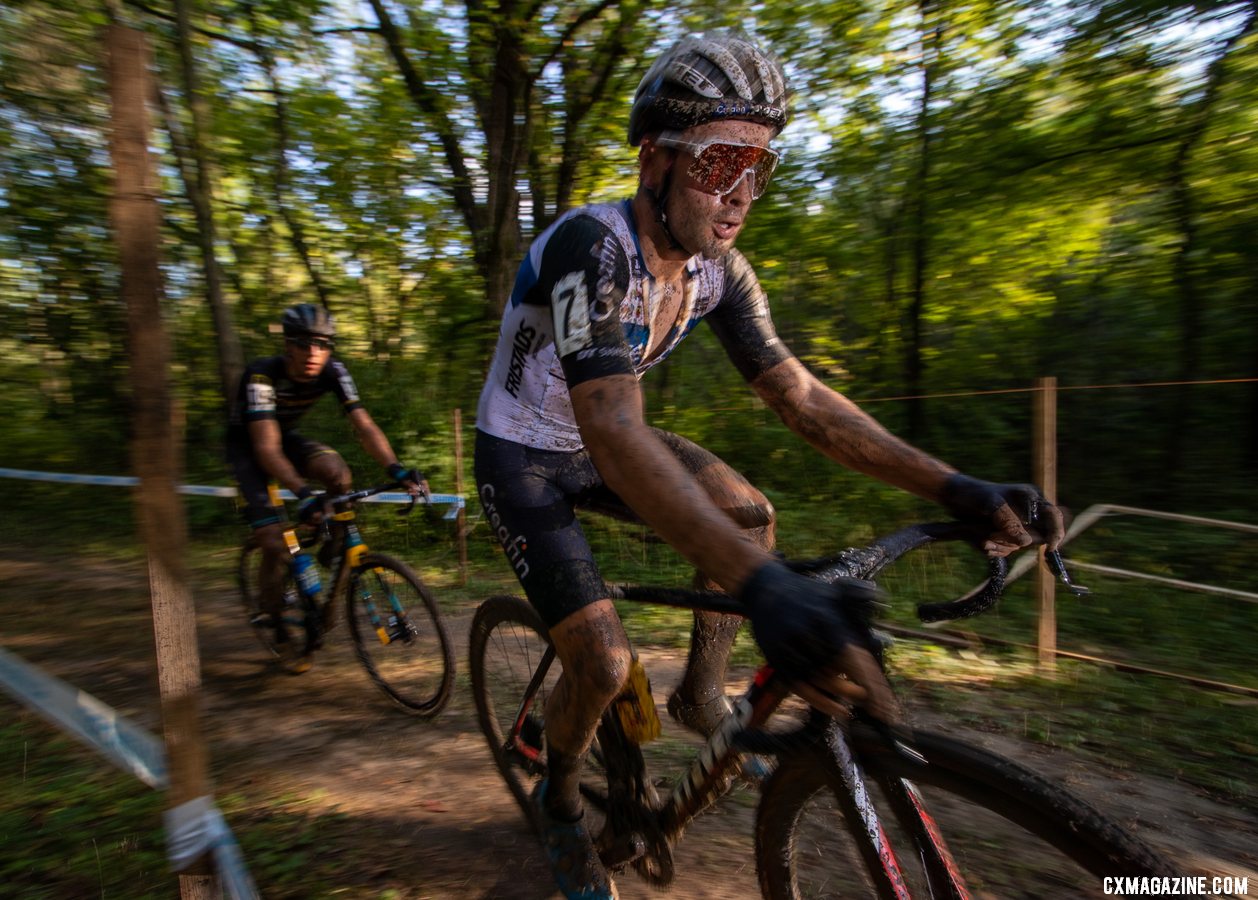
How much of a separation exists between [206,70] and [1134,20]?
11.4 meters

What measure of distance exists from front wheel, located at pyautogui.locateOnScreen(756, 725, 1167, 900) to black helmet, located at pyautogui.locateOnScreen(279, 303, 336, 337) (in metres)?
4.04

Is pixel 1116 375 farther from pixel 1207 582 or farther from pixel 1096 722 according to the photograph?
pixel 1096 722

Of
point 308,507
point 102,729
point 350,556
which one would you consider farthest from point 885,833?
point 308,507

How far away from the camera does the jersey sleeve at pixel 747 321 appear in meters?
2.44

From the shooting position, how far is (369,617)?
4.60m

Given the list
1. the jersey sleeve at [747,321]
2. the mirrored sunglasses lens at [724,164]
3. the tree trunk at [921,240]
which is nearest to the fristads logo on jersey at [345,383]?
the jersey sleeve at [747,321]

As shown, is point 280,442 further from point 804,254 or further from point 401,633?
point 804,254

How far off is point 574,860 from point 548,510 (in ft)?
3.43

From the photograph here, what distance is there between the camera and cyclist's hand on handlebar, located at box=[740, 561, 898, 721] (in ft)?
3.91

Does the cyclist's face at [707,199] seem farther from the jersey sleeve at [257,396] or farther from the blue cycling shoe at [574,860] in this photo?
the jersey sleeve at [257,396]

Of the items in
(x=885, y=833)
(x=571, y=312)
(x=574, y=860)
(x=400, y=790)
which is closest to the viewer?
(x=885, y=833)

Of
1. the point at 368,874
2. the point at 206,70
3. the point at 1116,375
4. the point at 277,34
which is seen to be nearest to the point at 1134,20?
the point at 1116,375

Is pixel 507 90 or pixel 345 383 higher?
pixel 507 90

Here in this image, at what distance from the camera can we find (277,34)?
10164 millimetres
